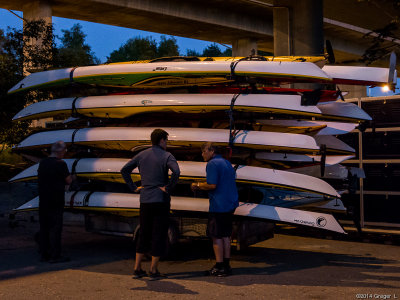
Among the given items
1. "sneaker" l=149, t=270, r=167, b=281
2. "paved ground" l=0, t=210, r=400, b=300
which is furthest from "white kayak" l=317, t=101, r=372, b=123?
"sneaker" l=149, t=270, r=167, b=281

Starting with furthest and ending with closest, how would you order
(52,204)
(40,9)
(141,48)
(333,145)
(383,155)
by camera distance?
1. (141,48)
2. (40,9)
3. (383,155)
4. (333,145)
5. (52,204)

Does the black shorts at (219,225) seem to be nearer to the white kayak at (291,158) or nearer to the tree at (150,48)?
the white kayak at (291,158)

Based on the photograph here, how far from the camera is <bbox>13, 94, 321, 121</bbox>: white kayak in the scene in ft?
28.3

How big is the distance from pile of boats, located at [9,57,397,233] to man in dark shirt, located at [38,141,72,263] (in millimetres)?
613

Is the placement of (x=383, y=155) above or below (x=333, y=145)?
below

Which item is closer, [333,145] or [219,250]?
[219,250]

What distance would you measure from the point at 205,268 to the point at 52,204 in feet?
8.08

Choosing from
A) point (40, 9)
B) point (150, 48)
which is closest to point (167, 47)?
point (150, 48)

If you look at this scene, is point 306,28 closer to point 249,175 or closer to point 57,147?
point 249,175

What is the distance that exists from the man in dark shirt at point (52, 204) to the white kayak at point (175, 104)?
52.1 inches

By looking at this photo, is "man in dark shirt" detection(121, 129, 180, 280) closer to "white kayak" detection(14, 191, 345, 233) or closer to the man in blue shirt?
the man in blue shirt

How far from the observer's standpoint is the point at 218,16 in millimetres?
32625

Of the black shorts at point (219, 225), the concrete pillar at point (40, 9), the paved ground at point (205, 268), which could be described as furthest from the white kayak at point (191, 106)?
the concrete pillar at point (40, 9)

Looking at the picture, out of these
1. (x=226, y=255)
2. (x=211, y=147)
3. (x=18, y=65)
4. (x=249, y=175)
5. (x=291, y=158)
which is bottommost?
(x=226, y=255)
